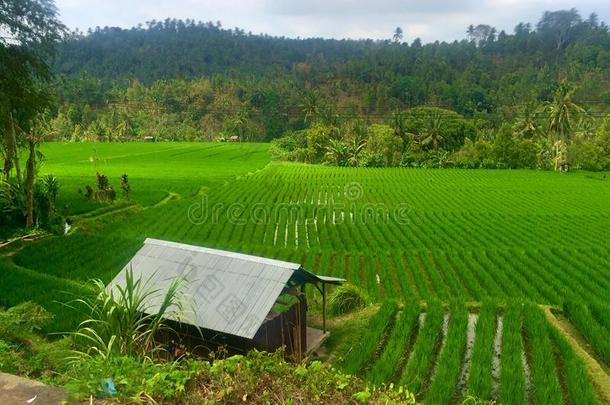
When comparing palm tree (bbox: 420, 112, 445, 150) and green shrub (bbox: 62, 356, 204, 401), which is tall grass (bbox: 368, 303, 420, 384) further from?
palm tree (bbox: 420, 112, 445, 150)

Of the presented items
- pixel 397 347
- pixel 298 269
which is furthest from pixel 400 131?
pixel 298 269

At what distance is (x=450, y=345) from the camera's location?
8305mm

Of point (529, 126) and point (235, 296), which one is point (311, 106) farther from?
point (235, 296)

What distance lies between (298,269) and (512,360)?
154 inches

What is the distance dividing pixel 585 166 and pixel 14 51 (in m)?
53.8

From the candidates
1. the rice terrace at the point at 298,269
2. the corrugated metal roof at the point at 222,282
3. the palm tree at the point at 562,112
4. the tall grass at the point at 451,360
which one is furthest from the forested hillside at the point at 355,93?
the tall grass at the point at 451,360

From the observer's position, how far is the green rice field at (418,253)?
25.5 ft

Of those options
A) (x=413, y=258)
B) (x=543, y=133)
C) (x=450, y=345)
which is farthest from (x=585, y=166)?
(x=450, y=345)

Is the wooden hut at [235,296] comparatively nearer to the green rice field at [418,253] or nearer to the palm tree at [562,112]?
the green rice field at [418,253]

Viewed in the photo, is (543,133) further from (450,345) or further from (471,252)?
(450,345)

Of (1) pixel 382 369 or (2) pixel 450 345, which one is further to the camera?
(2) pixel 450 345

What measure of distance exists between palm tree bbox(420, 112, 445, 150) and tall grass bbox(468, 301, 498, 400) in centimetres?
5250

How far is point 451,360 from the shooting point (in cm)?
775

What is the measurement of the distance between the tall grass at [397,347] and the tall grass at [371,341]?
0.17m
